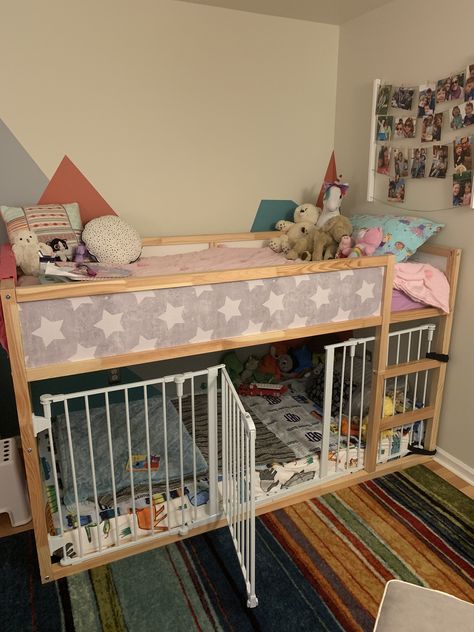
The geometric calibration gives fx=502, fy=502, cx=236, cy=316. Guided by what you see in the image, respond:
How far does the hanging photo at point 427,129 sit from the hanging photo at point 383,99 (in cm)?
28

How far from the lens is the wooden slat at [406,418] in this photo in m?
2.40

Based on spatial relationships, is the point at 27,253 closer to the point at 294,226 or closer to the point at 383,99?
the point at 294,226

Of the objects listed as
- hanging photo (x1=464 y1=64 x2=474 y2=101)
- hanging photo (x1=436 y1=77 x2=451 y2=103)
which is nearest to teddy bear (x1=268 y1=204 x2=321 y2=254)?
hanging photo (x1=436 y1=77 x2=451 y2=103)

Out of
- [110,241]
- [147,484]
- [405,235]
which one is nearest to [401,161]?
[405,235]

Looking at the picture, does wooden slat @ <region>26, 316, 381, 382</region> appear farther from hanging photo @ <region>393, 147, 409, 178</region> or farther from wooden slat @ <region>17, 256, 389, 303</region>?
hanging photo @ <region>393, 147, 409, 178</region>

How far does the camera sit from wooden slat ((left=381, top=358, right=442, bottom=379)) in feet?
7.72

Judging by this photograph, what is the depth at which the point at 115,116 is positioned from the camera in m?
2.56

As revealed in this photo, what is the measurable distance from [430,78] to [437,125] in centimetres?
24

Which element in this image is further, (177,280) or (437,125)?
(437,125)

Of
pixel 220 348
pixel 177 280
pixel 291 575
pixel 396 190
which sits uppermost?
pixel 396 190

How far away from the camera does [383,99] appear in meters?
2.63

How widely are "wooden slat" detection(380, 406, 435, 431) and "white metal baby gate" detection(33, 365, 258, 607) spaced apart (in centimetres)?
75

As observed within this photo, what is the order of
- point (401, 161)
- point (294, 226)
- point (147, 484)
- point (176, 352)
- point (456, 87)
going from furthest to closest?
1. point (294, 226)
2. point (401, 161)
3. point (456, 87)
4. point (147, 484)
5. point (176, 352)

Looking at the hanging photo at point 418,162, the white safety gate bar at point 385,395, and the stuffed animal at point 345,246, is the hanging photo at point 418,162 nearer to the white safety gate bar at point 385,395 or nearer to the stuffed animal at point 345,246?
the stuffed animal at point 345,246
